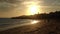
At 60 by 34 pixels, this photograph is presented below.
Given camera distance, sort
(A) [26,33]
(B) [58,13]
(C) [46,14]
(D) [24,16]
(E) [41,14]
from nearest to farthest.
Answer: (A) [26,33]
(B) [58,13]
(C) [46,14]
(E) [41,14]
(D) [24,16]

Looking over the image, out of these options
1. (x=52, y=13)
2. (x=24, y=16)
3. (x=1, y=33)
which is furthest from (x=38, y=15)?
(x=1, y=33)

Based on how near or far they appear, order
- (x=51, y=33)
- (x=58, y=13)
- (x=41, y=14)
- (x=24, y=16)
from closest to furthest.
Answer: (x=51, y=33) → (x=58, y=13) → (x=41, y=14) → (x=24, y=16)

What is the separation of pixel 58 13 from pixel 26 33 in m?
42.7

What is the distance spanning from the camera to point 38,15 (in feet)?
235

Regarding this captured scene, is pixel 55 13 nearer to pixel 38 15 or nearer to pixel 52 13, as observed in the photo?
pixel 52 13

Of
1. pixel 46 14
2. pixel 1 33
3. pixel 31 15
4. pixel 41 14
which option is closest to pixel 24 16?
pixel 31 15

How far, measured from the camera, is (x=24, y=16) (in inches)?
3438

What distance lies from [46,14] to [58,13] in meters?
6.92

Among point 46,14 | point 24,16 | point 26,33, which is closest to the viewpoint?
point 26,33

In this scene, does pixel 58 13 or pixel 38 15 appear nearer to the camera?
pixel 58 13

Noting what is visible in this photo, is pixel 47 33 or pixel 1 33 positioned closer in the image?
pixel 47 33

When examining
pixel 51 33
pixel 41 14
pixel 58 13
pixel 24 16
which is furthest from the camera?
pixel 24 16

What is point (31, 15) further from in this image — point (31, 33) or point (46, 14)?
point (31, 33)

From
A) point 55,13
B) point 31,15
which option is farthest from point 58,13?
point 31,15
